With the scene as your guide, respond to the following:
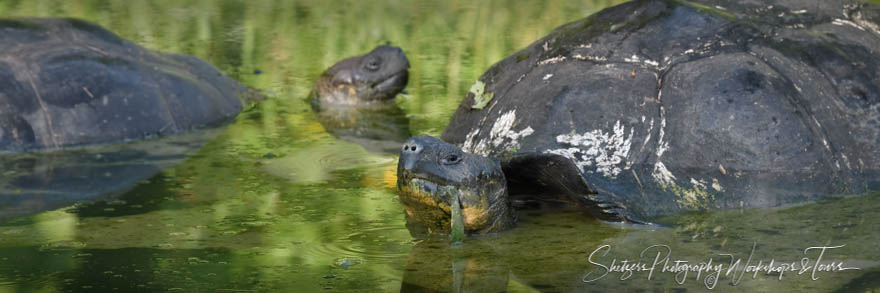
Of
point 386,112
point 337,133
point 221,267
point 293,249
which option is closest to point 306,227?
point 293,249

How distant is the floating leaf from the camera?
15.0 feet

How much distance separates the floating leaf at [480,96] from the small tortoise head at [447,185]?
82 centimetres

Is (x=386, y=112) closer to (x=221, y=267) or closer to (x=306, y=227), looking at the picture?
(x=306, y=227)

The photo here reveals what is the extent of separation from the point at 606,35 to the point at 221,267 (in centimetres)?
194

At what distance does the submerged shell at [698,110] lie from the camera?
393 centimetres

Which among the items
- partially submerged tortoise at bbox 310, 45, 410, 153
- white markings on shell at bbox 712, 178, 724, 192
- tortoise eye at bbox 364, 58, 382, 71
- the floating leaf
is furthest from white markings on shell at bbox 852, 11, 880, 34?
tortoise eye at bbox 364, 58, 382, 71

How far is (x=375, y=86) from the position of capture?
23.4 feet

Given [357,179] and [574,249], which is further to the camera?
[357,179]

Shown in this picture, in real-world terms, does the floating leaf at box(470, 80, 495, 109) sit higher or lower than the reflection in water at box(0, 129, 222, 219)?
higher

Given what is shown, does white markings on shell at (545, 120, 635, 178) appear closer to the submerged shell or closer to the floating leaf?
the submerged shell

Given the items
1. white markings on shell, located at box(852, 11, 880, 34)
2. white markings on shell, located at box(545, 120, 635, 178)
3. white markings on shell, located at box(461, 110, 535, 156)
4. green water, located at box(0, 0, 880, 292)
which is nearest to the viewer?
green water, located at box(0, 0, 880, 292)

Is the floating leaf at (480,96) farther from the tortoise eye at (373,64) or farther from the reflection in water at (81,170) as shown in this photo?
the tortoise eye at (373,64)

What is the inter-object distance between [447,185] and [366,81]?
3.60m

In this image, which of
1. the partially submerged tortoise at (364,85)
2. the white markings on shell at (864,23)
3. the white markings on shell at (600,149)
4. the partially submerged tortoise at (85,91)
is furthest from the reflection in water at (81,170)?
the white markings on shell at (864,23)
